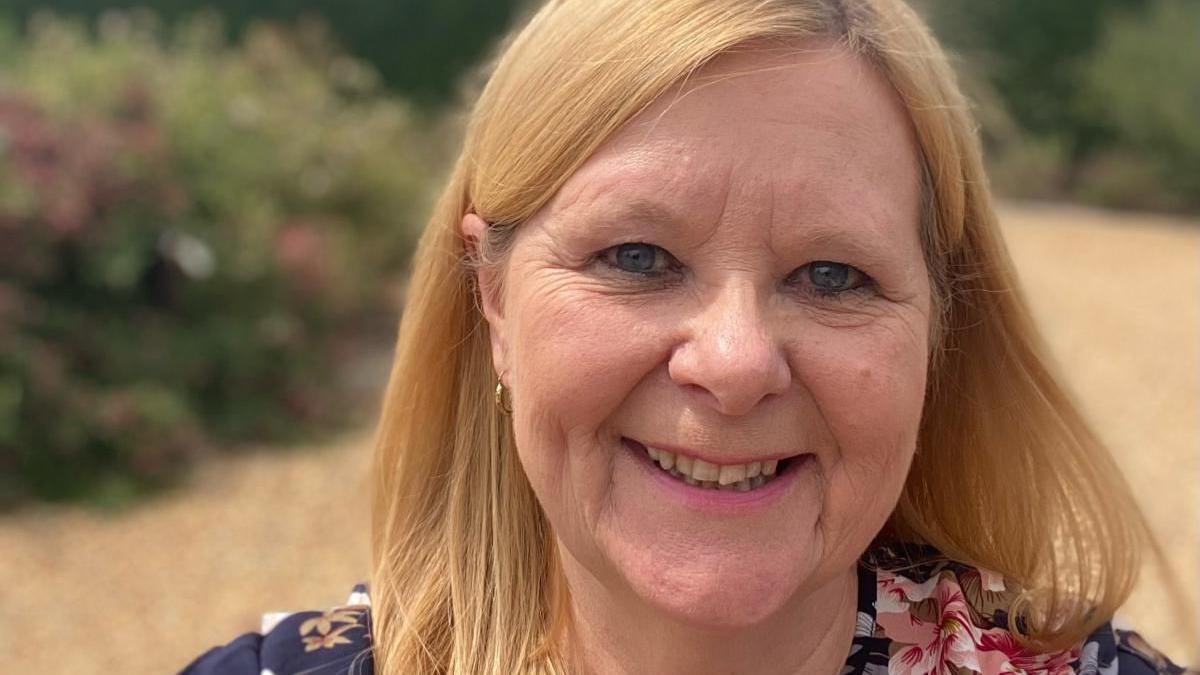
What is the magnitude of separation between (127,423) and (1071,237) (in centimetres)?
1103

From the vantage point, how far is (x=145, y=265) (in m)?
7.82

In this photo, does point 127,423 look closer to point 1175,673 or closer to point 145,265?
point 145,265

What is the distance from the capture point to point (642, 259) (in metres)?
1.63

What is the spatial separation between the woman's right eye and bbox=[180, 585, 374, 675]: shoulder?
789 millimetres

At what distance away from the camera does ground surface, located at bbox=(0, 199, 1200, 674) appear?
5770 mm

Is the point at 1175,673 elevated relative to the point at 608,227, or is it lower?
lower

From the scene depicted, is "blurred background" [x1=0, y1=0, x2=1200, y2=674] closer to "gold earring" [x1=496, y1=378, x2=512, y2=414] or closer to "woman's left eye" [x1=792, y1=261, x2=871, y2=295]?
"gold earring" [x1=496, y1=378, x2=512, y2=414]

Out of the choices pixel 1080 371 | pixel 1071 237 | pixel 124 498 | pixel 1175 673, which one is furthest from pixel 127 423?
pixel 1071 237

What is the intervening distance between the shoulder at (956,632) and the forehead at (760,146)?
0.68 m

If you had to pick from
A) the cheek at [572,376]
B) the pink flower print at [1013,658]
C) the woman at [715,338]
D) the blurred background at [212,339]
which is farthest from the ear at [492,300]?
the blurred background at [212,339]

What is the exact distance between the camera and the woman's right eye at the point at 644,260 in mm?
1632

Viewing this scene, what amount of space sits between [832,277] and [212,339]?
686cm

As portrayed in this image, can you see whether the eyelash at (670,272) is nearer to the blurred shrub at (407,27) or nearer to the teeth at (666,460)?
the teeth at (666,460)

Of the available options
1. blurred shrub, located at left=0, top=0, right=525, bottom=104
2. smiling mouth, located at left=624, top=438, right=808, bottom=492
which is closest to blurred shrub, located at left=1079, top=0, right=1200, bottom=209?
blurred shrub, located at left=0, top=0, right=525, bottom=104
